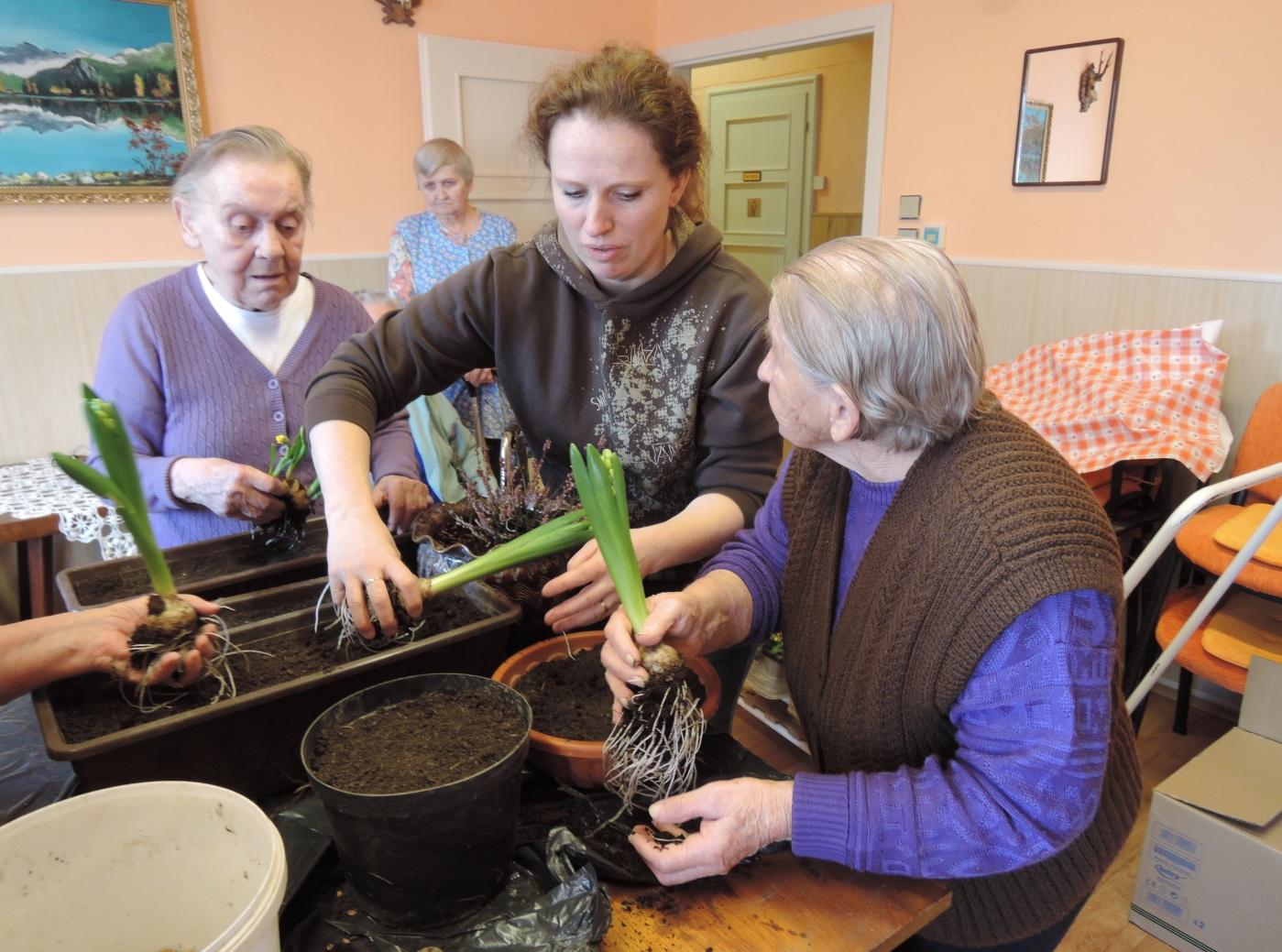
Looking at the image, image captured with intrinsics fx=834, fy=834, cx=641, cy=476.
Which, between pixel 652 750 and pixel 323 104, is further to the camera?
pixel 323 104

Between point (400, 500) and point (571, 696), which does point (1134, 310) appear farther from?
point (571, 696)

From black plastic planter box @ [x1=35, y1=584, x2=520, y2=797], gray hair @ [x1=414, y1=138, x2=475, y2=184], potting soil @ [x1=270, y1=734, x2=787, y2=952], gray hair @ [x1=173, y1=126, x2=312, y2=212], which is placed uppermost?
gray hair @ [x1=414, y1=138, x2=475, y2=184]

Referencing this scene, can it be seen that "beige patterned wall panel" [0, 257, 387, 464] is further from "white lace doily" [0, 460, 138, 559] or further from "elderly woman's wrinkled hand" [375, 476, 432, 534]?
"elderly woman's wrinkled hand" [375, 476, 432, 534]

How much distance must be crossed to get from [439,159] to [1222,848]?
371cm

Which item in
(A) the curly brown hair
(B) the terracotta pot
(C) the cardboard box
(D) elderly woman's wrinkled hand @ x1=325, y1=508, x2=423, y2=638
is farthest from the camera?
(C) the cardboard box

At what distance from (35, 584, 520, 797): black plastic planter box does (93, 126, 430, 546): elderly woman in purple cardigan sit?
0.52 meters

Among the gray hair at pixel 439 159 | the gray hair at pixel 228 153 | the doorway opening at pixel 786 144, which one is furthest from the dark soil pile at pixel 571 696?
the doorway opening at pixel 786 144

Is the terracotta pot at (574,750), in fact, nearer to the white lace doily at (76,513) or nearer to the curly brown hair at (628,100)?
the curly brown hair at (628,100)

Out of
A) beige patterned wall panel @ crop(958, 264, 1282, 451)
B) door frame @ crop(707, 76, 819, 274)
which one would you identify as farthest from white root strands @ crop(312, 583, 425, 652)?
door frame @ crop(707, 76, 819, 274)

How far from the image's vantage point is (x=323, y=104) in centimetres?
398

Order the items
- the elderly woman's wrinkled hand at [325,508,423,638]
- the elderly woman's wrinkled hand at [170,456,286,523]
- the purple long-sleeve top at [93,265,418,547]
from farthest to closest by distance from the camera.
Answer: the purple long-sleeve top at [93,265,418,547]
the elderly woman's wrinkled hand at [170,456,286,523]
the elderly woman's wrinkled hand at [325,508,423,638]

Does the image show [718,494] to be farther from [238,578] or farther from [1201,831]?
[1201,831]

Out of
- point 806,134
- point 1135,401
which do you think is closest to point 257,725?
point 1135,401

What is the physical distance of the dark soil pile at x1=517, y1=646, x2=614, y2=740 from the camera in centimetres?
98
